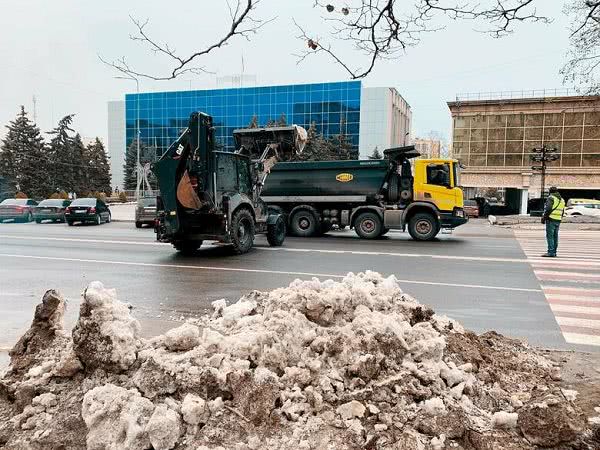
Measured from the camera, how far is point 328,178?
63.0ft

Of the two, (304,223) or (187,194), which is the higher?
(187,194)

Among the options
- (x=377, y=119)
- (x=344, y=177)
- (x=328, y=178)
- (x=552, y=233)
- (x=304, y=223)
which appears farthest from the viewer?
(x=377, y=119)

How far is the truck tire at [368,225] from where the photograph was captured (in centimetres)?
1838

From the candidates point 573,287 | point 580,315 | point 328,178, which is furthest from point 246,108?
point 580,315

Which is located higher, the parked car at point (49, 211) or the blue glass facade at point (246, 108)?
the blue glass facade at point (246, 108)

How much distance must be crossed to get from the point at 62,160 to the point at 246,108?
103 ft

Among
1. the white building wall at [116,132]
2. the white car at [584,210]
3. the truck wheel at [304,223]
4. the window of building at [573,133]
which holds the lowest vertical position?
the truck wheel at [304,223]

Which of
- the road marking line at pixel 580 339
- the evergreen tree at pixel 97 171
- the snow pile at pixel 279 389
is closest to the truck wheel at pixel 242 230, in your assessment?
the road marking line at pixel 580 339

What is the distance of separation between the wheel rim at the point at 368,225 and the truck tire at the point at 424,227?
4.46ft

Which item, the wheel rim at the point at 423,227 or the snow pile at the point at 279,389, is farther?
the wheel rim at the point at 423,227

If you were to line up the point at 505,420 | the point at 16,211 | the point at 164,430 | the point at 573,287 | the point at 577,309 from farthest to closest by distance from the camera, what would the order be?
1. the point at 16,211
2. the point at 573,287
3. the point at 577,309
4. the point at 505,420
5. the point at 164,430

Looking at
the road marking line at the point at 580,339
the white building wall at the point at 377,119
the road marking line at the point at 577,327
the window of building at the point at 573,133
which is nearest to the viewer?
the road marking line at the point at 580,339

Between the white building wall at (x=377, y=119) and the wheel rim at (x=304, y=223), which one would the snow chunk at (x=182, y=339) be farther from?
the white building wall at (x=377, y=119)

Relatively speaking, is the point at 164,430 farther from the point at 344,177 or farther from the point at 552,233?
the point at 344,177
